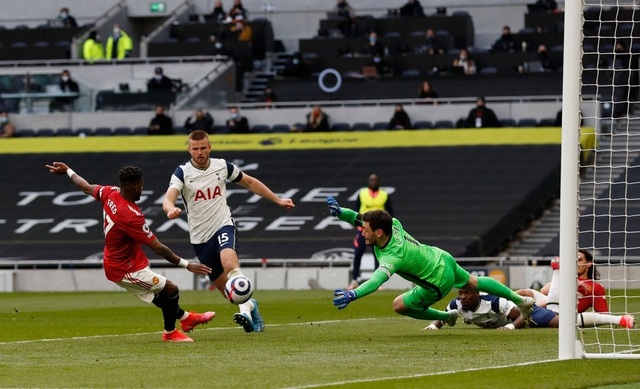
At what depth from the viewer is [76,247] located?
112ft

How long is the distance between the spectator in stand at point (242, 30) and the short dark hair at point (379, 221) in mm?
31812

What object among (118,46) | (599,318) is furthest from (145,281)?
(118,46)

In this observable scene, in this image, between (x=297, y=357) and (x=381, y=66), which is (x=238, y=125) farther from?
(x=297, y=357)

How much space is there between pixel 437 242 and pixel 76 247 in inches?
351

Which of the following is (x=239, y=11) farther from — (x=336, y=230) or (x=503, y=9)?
(x=336, y=230)

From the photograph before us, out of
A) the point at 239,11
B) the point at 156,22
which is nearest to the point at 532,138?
the point at 239,11

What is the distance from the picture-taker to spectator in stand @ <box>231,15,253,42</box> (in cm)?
4441

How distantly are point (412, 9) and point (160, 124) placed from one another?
9.13 meters

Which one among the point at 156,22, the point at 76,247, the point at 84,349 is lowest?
the point at 76,247

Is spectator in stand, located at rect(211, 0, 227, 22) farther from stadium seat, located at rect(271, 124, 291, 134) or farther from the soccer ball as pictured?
the soccer ball

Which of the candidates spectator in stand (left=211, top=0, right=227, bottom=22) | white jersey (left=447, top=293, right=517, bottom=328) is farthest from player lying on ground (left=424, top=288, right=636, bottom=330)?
spectator in stand (left=211, top=0, right=227, bottom=22)

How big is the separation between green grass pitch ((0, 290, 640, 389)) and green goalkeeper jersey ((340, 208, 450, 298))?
1.94 feet

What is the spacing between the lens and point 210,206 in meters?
14.3

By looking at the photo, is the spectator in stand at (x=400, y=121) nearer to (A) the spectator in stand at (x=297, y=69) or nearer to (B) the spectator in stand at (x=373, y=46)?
(B) the spectator in stand at (x=373, y=46)
